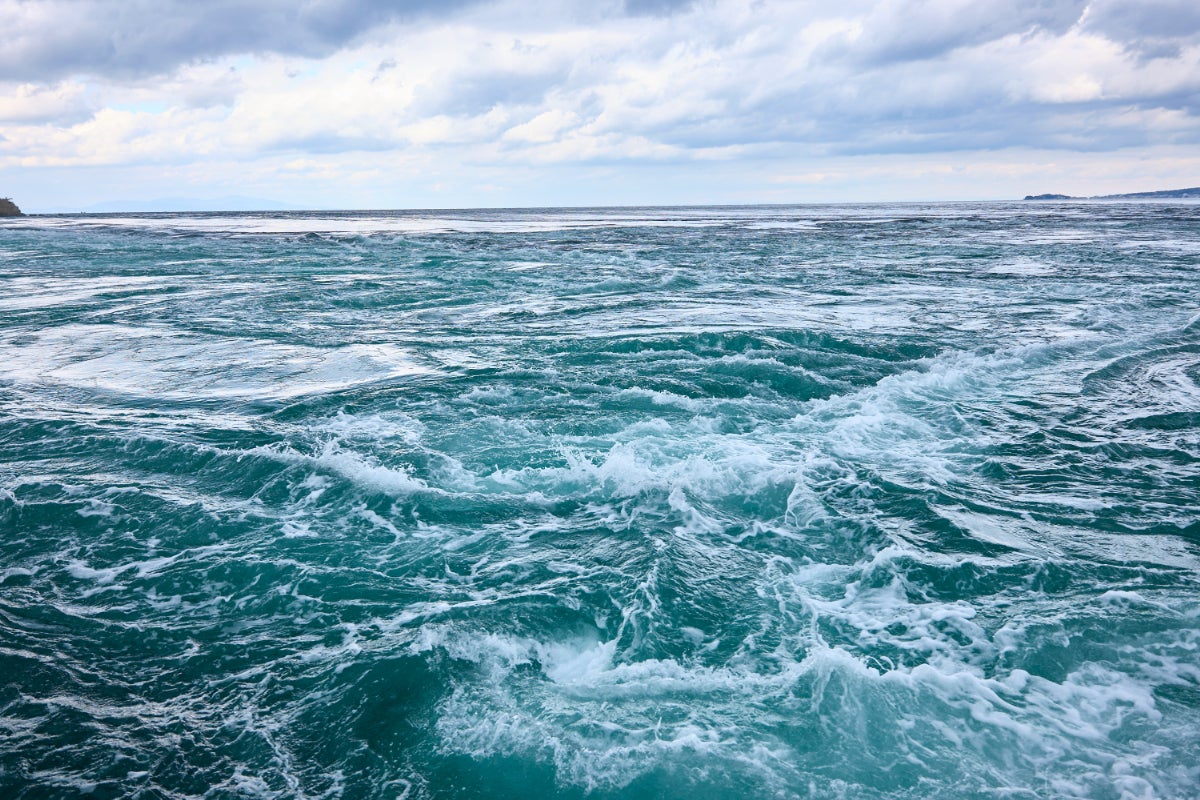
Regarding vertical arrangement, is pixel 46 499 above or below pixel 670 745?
above

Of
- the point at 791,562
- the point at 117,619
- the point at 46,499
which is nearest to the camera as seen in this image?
the point at 117,619

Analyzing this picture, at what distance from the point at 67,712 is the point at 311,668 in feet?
5.51

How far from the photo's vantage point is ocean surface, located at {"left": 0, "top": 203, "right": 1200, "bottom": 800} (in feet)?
16.8

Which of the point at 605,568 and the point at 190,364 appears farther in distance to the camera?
the point at 190,364

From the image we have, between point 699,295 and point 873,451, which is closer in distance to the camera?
point 873,451

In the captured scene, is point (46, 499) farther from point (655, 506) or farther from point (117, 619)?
point (655, 506)

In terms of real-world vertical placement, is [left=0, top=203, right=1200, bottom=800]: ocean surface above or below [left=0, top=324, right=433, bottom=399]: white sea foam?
below

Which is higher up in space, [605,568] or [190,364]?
[190,364]

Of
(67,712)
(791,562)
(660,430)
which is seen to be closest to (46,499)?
(67,712)

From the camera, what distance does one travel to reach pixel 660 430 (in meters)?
11.3

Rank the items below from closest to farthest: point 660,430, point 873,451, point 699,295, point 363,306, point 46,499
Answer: point 46,499 < point 873,451 < point 660,430 < point 363,306 < point 699,295

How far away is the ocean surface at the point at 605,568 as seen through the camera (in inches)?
201

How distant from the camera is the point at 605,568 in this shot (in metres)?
7.53

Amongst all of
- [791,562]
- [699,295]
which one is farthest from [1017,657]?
[699,295]
